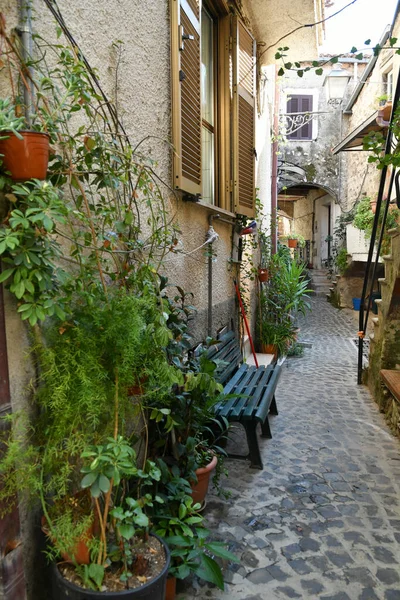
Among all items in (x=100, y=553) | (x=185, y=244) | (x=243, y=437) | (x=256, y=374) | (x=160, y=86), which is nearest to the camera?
(x=100, y=553)

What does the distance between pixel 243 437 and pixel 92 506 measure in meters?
2.53

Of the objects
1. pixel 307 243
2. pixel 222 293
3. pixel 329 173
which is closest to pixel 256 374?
pixel 222 293

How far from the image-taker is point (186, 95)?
335cm

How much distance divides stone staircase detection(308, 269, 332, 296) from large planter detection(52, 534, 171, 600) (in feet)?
44.2

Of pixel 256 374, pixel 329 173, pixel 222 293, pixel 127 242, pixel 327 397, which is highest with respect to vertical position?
pixel 329 173

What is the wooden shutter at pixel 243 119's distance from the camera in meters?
4.77

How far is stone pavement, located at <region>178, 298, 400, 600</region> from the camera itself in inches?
87.9

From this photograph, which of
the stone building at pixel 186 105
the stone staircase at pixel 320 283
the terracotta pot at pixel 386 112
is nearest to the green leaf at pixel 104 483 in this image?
the stone building at pixel 186 105

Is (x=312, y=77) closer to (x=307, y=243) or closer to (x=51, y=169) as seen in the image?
(x=307, y=243)

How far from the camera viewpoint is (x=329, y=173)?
14.9 metres

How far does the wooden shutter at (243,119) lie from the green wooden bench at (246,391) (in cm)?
158

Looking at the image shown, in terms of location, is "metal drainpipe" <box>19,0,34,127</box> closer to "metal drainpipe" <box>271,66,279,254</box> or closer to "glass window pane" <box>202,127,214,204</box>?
"glass window pane" <box>202,127,214,204</box>

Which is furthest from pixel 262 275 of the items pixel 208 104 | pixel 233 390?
pixel 233 390

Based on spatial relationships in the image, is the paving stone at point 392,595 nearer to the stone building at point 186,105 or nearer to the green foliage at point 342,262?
the stone building at point 186,105
